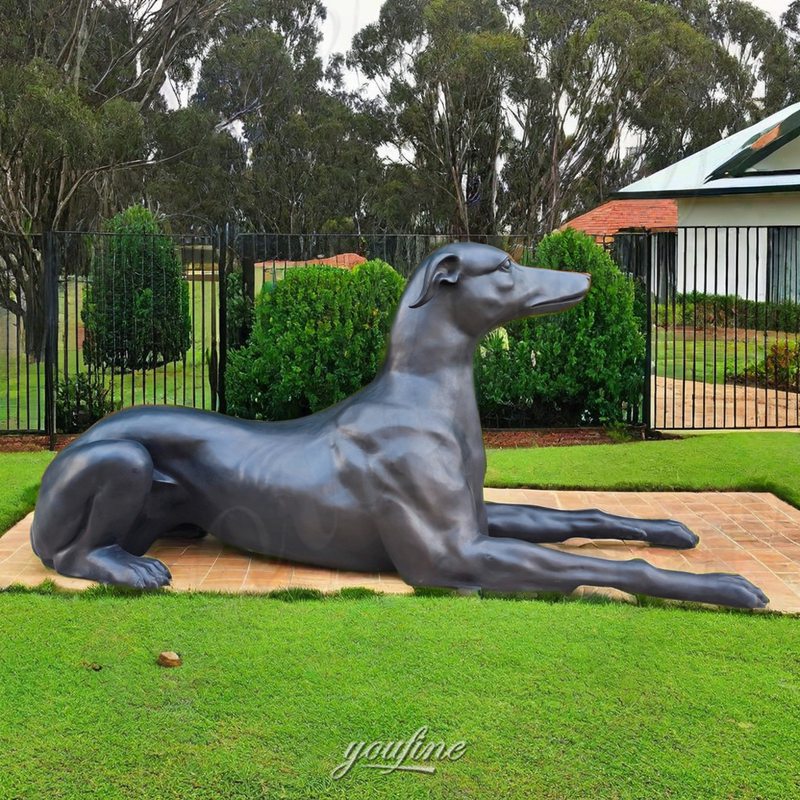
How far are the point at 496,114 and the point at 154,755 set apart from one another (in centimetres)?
3977

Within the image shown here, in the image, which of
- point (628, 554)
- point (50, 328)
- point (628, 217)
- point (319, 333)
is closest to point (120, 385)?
point (50, 328)

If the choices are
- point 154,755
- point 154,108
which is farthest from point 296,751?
point 154,108

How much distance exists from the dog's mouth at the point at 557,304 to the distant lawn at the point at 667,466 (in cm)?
310

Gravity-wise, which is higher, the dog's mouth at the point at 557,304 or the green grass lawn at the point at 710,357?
the dog's mouth at the point at 557,304

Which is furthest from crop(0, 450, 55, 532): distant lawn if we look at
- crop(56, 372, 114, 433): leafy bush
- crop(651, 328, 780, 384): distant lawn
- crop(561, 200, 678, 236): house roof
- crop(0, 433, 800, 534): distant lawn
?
crop(561, 200, 678, 236): house roof

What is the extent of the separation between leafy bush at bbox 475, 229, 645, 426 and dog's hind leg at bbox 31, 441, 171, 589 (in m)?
6.65

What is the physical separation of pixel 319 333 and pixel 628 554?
5.35 meters

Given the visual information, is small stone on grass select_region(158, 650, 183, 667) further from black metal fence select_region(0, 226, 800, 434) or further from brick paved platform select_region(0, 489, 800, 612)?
black metal fence select_region(0, 226, 800, 434)

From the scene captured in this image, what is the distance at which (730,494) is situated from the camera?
7668 mm

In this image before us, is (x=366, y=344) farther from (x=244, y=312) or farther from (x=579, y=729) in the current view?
(x=579, y=729)

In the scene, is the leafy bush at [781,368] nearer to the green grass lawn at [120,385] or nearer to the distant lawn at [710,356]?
the distant lawn at [710,356]

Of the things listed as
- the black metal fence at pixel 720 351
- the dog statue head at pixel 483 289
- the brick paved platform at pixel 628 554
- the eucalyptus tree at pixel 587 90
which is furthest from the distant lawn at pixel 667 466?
the eucalyptus tree at pixel 587 90

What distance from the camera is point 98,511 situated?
501cm

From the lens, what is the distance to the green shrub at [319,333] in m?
10.5
